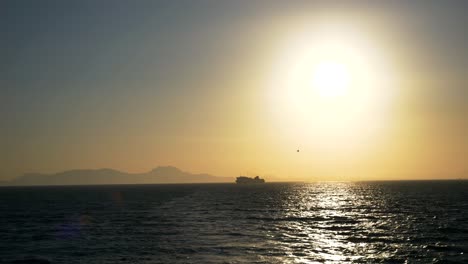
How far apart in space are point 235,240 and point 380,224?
1161 inches

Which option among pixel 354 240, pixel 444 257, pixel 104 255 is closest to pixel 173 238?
pixel 104 255

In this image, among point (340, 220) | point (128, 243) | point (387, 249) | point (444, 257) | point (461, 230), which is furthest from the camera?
point (340, 220)

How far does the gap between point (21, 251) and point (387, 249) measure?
1613 inches

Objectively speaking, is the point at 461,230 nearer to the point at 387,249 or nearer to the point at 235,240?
the point at 387,249

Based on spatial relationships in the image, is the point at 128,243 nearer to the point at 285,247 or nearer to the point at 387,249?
the point at 285,247

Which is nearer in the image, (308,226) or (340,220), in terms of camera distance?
(308,226)

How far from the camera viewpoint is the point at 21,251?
46.7 metres

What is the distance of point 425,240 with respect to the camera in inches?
2018

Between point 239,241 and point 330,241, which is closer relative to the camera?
point 239,241

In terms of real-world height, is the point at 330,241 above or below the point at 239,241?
below

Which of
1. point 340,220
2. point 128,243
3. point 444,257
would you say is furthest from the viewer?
point 340,220

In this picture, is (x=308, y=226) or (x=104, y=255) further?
(x=308, y=226)

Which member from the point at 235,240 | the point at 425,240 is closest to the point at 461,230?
the point at 425,240

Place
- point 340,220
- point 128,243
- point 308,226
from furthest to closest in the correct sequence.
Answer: point 340,220
point 308,226
point 128,243
